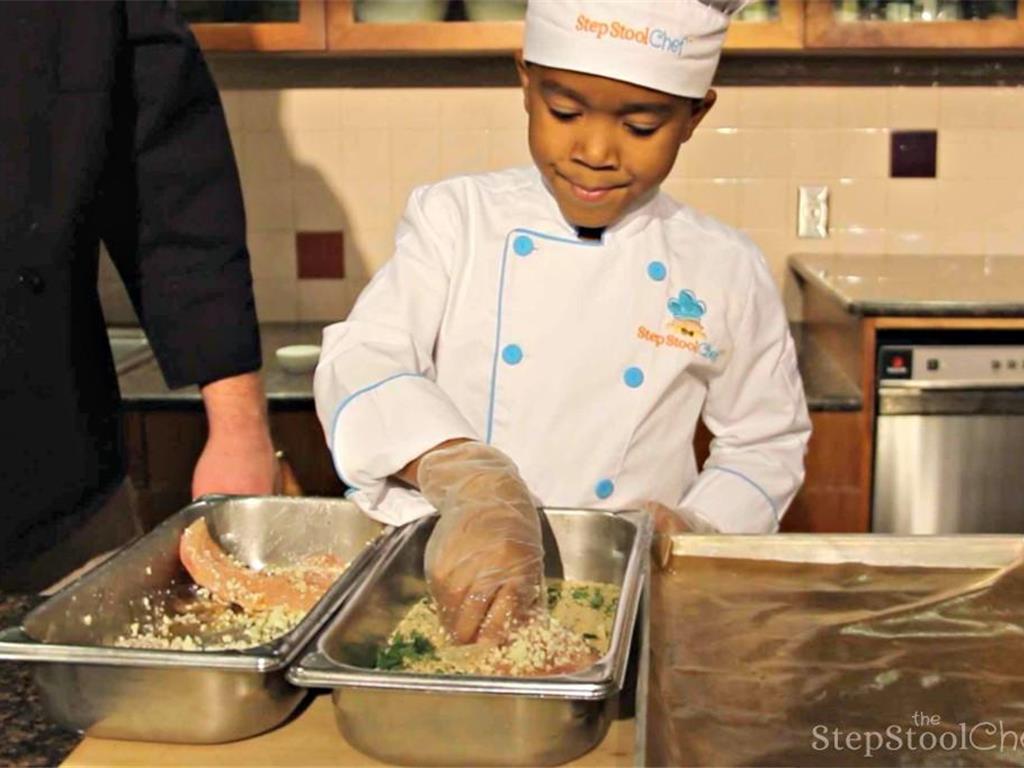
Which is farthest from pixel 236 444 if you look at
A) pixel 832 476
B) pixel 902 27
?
pixel 902 27

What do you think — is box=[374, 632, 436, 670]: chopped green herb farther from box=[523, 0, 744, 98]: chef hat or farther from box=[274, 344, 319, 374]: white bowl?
box=[274, 344, 319, 374]: white bowl

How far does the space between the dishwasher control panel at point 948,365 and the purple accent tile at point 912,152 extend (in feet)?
2.17

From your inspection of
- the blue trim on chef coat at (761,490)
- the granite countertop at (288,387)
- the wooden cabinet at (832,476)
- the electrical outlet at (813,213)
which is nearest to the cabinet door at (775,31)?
the electrical outlet at (813,213)

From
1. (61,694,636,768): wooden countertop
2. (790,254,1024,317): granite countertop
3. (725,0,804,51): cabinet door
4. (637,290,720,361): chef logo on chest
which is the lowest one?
(61,694,636,768): wooden countertop

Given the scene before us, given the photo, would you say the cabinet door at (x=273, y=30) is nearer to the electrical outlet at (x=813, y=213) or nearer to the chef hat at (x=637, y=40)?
the electrical outlet at (x=813, y=213)

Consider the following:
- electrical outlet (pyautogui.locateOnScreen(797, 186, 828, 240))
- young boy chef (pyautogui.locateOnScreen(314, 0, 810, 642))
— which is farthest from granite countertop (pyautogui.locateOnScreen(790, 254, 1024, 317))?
young boy chef (pyautogui.locateOnScreen(314, 0, 810, 642))

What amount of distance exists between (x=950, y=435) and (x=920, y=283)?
33 cm

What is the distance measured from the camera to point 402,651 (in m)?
0.95

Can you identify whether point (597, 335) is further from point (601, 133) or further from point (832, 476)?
point (832, 476)

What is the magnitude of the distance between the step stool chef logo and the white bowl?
4.24ft

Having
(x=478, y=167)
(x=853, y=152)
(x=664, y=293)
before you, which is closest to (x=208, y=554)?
(x=664, y=293)

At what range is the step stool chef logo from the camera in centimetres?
123

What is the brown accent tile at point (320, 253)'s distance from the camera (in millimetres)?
2926

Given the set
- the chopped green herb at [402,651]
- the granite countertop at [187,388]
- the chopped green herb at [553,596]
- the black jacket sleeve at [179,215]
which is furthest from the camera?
the granite countertop at [187,388]
